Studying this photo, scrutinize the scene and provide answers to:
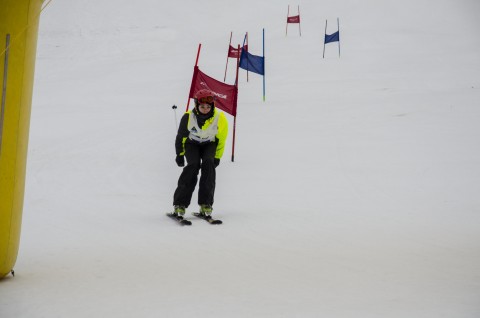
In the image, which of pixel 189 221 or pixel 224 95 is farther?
pixel 224 95

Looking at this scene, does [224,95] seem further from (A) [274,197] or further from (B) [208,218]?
(B) [208,218]

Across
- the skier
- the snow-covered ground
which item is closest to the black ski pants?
the skier

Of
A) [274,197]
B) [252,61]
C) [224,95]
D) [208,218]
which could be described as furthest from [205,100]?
[252,61]

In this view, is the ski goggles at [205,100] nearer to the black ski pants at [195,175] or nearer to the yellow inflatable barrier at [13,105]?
the black ski pants at [195,175]

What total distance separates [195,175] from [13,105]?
2.76 metres

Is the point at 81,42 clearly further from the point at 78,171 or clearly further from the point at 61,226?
the point at 61,226

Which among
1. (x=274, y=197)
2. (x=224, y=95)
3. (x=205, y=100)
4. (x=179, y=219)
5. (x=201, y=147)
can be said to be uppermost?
(x=224, y=95)

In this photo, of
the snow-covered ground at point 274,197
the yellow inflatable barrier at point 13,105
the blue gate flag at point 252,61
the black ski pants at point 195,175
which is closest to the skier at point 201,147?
the black ski pants at point 195,175

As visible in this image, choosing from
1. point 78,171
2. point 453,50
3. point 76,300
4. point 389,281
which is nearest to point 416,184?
point 389,281

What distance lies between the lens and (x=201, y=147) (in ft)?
19.0

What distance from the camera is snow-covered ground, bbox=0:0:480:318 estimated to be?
125 inches

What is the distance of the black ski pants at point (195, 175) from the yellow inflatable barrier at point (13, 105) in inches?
96.7

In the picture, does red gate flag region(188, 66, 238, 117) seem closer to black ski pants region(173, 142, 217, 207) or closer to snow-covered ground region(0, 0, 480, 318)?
snow-covered ground region(0, 0, 480, 318)

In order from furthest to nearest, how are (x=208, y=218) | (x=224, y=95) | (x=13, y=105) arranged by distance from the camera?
(x=224, y=95), (x=208, y=218), (x=13, y=105)
